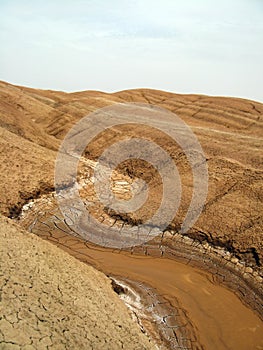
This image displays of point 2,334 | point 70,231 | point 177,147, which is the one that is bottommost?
point 70,231

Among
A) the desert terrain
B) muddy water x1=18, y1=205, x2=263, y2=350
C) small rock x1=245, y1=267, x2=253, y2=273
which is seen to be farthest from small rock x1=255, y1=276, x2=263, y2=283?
muddy water x1=18, y1=205, x2=263, y2=350

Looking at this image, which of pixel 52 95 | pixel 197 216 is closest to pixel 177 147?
pixel 197 216

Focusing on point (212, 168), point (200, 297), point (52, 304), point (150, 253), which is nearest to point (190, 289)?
point (200, 297)

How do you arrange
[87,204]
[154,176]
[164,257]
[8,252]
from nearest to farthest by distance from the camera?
[8,252]
[164,257]
[87,204]
[154,176]

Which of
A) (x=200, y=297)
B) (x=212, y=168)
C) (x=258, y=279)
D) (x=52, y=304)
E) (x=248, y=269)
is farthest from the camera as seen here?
(x=212, y=168)

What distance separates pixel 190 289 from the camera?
8.40 m

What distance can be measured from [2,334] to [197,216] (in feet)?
23.8

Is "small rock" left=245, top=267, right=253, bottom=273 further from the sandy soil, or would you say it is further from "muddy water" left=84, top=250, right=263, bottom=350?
the sandy soil

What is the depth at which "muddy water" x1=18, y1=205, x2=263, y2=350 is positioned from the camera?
7.13m

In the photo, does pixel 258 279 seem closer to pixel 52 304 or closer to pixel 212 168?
pixel 212 168

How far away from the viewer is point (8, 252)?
6086 mm

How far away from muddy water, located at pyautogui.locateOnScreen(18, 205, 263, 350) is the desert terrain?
0.08 ft

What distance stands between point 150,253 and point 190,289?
62.6 inches

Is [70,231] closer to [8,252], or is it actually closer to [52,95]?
[8,252]
